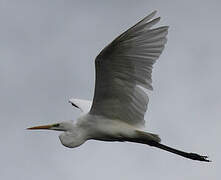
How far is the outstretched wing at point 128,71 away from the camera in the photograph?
10.4m

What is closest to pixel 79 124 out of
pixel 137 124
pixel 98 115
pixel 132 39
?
pixel 98 115

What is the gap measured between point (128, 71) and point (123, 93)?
630 millimetres

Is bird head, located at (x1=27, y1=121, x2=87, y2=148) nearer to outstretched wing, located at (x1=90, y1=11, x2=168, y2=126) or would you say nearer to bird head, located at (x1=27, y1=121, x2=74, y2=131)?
bird head, located at (x1=27, y1=121, x2=74, y2=131)

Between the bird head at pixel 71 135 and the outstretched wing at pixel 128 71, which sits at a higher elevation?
the outstretched wing at pixel 128 71

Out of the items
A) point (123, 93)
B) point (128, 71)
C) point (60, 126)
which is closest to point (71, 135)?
point (60, 126)

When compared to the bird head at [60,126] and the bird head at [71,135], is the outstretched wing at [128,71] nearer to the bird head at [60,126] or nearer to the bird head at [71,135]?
the bird head at [71,135]

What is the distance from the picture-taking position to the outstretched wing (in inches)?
411

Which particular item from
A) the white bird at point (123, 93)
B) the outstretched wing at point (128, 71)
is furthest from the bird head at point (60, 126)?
the outstretched wing at point (128, 71)

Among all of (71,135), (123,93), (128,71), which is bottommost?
(71,135)

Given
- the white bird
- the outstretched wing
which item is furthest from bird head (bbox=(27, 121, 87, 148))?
the outstretched wing

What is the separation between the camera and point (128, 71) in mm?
10969

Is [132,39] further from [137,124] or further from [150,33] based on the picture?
[137,124]

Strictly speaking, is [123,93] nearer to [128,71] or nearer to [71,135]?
[128,71]

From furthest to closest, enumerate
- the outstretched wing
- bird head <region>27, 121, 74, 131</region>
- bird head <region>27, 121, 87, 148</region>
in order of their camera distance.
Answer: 1. bird head <region>27, 121, 74, 131</region>
2. bird head <region>27, 121, 87, 148</region>
3. the outstretched wing
